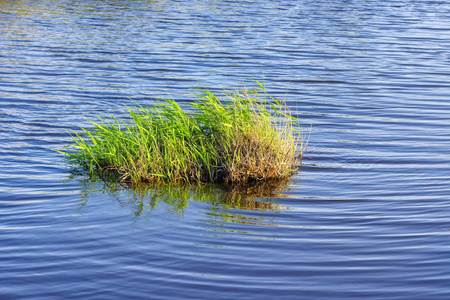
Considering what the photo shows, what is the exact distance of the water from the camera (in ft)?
16.1

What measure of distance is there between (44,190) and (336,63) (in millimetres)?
10214

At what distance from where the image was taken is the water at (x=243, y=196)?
16.1 feet

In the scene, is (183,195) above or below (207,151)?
below

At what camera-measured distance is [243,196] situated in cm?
689

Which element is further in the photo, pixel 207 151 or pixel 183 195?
pixel 207 151

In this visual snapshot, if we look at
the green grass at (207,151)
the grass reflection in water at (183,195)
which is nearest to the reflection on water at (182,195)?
the grass reflection in water at (183,195)

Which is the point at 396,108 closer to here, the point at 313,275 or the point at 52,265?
the point at 313,275

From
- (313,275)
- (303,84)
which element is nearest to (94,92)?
(303,84)

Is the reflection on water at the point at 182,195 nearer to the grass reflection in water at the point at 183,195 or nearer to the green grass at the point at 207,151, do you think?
the grass reflection in water at the point at 183,195

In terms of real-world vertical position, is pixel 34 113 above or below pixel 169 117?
below

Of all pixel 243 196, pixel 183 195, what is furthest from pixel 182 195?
pixel 243 196

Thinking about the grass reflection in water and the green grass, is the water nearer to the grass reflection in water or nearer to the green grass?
the grass reflection in water

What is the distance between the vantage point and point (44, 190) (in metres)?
7.08

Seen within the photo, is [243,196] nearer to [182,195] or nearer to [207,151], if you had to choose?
[182,195]
